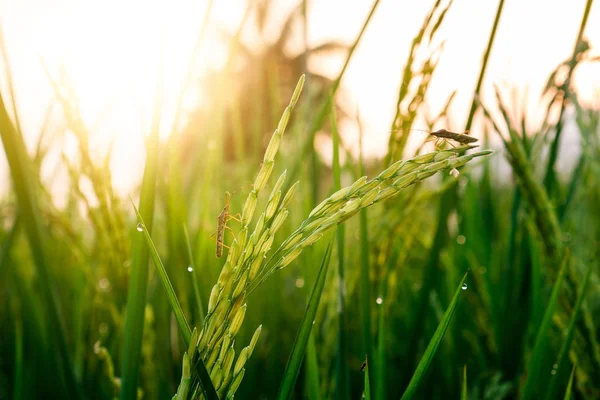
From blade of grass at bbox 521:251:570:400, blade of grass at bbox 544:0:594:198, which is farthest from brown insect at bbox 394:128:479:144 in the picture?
blade of grass at bbox 544:0:594:198

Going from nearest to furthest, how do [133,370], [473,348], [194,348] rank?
[194,348] → [133,370] → [473,348]

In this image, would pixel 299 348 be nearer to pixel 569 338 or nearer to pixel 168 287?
pixel 168 287

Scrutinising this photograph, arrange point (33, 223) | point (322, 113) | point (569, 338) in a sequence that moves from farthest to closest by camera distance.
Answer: point (322, 113) < point (569, 338) < point (33, 223)

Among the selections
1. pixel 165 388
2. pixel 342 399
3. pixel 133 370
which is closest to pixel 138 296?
pixel 133 370

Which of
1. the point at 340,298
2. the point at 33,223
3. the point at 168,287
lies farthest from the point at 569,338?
the point at 33,223

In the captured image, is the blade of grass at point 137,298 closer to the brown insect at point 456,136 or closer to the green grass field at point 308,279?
the green grass field at point 308,279

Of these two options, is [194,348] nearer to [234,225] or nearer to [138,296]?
[138,296]

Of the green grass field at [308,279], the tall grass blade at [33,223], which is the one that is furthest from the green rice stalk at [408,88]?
the tall grass blade at [33,223]

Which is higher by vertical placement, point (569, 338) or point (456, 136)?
point (456, 136)
